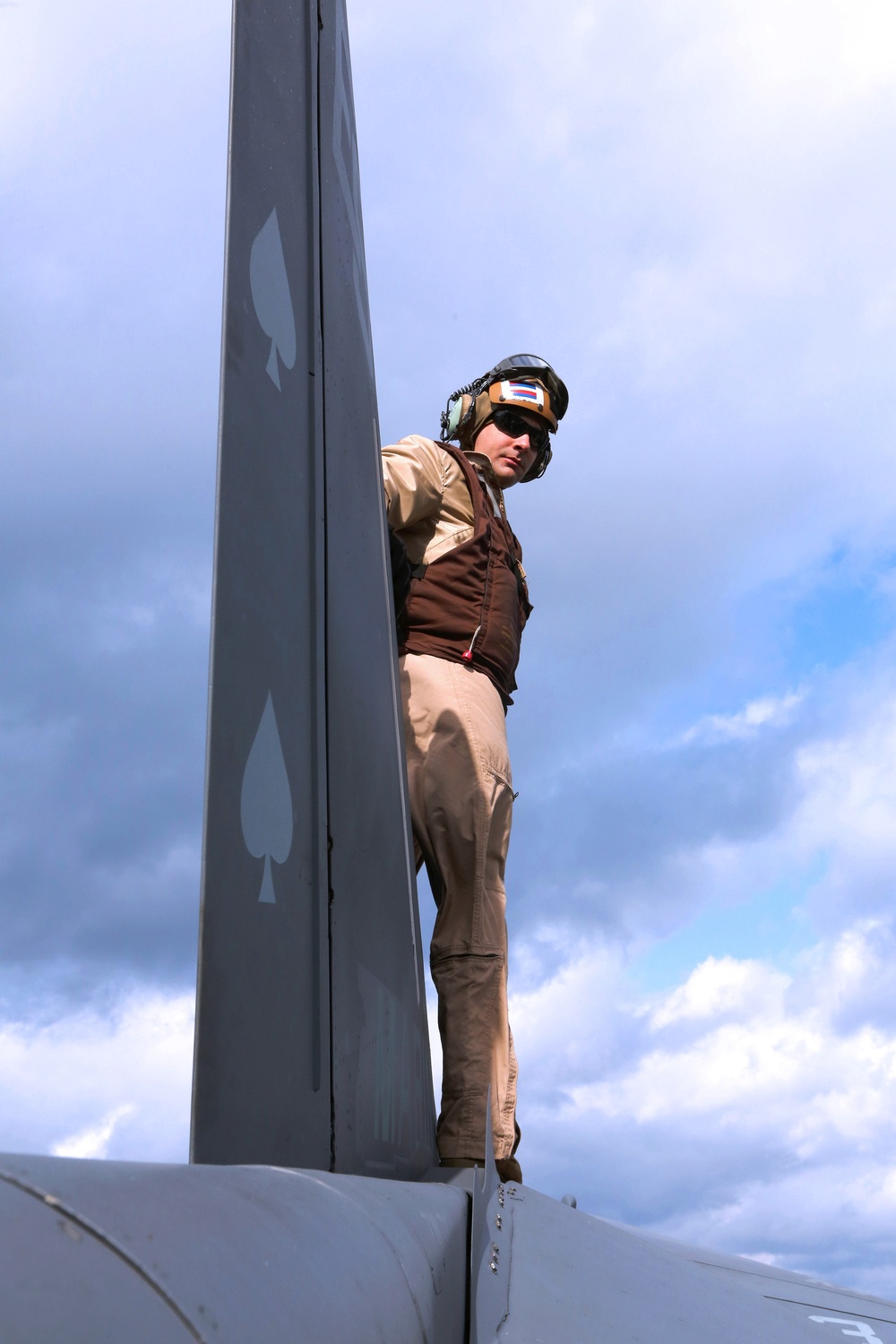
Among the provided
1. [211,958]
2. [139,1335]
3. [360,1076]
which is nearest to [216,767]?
[211,958]

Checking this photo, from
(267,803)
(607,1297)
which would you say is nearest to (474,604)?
(267,803)

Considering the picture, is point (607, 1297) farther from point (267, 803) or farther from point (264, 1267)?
point (264, 1267)

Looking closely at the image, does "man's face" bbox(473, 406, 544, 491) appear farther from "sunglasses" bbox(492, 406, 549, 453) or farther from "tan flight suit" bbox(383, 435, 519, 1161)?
"tan flight suit" bbox(383, 435, 519, 1161)

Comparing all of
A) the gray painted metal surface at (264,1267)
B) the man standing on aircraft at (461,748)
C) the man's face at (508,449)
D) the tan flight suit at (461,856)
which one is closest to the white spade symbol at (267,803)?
the gray painted metal surface at (264,1267)

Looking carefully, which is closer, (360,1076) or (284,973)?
(284,973)

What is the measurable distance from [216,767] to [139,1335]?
2.90 feet

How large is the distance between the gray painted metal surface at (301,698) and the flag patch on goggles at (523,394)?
116cm

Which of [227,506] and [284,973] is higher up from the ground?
[227,506]

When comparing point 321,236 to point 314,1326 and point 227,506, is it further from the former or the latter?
point 314,1326

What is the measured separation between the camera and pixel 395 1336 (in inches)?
31.3

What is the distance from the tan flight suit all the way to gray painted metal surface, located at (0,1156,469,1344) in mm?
1666

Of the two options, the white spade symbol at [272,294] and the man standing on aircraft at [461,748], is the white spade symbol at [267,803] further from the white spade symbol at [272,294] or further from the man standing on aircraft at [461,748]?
the man standing on aircraft at [461,748]

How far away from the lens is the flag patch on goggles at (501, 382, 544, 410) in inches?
131

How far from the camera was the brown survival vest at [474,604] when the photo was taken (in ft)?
9.18
